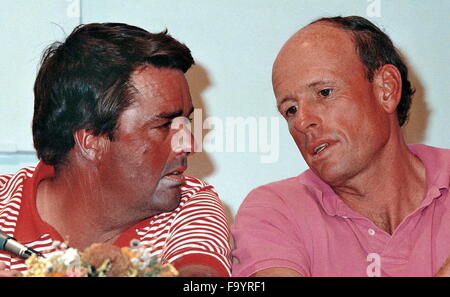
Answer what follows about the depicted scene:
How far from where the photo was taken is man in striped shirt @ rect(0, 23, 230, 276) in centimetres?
146

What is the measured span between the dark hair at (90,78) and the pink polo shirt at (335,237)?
1.15ft

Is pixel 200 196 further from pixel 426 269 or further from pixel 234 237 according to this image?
pixel 426 269

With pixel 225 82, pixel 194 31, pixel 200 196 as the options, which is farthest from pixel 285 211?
pixel 194 31

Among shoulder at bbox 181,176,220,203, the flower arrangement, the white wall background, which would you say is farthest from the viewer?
the white wall background

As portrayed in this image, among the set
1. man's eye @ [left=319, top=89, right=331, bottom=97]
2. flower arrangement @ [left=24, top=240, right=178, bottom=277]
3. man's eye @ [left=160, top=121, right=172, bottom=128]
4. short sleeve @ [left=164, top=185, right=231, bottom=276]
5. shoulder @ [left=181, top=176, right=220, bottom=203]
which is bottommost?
short sleeve @ [left=164, top=185, right=231, bottom=276]

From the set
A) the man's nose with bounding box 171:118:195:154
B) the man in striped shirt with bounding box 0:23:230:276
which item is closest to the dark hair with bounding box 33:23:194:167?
the man in striped shirt with bounding box 0:23:230:276

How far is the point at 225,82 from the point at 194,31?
144 millimetres

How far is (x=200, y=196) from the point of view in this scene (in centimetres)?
156

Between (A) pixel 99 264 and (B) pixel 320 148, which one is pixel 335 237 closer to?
(B) pixel 320 148

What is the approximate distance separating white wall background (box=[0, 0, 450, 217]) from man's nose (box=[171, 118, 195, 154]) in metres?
0.23

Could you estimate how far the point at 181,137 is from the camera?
1485 mm

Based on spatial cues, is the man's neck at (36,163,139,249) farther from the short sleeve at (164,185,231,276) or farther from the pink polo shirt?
the pink polo shirt

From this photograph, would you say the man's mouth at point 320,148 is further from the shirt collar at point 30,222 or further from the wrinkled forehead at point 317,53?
the shirt collar at point 30,222

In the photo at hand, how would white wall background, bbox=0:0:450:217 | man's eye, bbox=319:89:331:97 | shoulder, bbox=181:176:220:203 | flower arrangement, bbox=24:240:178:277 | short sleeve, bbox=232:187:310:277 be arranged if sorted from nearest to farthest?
flower arrangement, bbox=24:240:178:277, short sleeve, bbox=232:187:310:277, man's eye, bbox=319:89:331:97, shoulder, bbox=181:176:220:203, white wall background, bbox=0:0:450:217
